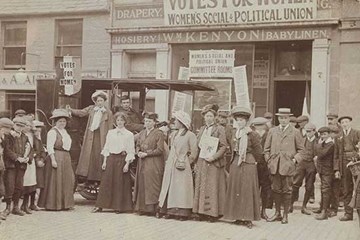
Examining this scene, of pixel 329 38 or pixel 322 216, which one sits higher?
pixel 329 38

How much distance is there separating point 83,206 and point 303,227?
400 cm

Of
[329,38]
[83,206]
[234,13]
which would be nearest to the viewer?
[83,206]

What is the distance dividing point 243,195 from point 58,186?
3.17m

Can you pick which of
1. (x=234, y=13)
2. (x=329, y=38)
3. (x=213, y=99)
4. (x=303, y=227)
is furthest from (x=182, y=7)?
(x=303, y=227)

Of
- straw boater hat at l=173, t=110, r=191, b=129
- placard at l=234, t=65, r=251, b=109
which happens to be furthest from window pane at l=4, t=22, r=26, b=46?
straw boater hat at l=173, t=110, r=191, b=129

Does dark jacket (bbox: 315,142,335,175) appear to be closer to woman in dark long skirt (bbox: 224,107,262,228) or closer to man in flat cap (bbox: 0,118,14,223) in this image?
woman in dark long skirt (bbox: 224,107,262,228)

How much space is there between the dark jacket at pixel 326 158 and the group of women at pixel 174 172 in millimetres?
1498

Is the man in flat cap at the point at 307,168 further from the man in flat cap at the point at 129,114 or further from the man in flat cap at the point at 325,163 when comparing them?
the man in flat cap at the point at 129,114

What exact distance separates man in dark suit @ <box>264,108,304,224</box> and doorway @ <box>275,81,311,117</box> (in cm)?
523

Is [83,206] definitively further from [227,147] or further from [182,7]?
[182,7]

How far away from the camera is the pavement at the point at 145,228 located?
319 inches

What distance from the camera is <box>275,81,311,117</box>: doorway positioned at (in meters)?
15.2

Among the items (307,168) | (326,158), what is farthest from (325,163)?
(307,168)

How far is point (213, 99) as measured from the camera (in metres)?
15.7
